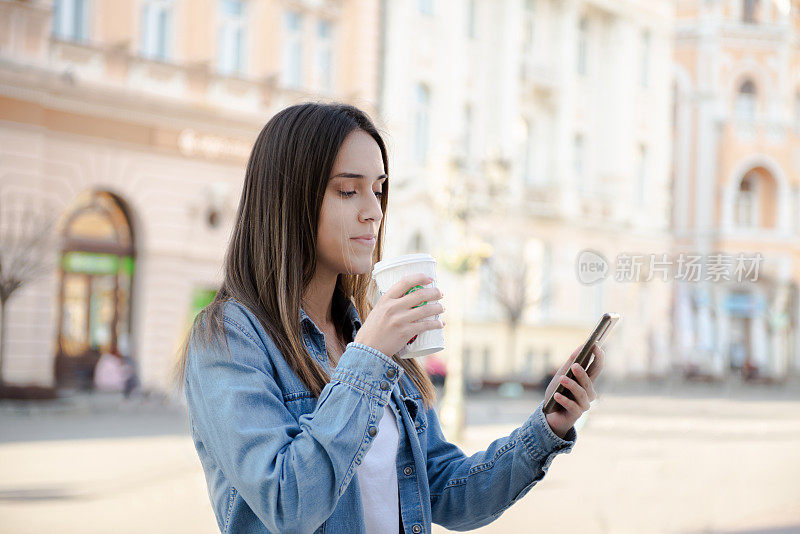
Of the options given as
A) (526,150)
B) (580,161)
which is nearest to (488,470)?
(526,150)

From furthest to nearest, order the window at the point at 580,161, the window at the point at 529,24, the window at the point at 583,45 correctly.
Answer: the window at the point at 583,45
the window at the point at 580,161
the window at the point at 529,24

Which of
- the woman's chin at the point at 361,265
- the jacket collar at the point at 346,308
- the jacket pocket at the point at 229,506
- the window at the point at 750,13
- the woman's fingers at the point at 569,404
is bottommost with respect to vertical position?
the jacket pocket at the point at 229,506

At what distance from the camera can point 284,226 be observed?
1506 mm

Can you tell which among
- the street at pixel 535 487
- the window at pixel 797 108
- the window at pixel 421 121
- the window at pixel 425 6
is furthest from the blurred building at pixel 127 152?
the window at pixel 797 108

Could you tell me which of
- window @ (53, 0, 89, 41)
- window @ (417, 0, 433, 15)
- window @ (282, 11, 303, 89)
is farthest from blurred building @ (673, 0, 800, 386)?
window @ (53, 0, 89, 41)

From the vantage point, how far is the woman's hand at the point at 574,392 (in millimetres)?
1596

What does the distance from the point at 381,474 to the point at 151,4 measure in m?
15.9

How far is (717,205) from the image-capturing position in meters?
32.5

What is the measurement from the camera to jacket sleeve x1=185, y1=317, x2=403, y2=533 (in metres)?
1.30

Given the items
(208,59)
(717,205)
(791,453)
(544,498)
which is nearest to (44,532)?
(544,498)

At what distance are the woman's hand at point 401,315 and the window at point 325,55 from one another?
1769cm

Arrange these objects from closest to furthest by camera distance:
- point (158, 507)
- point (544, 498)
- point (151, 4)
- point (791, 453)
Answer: point (158, 507) < point (544, 498) < point (791, 453) < point (151, 4)

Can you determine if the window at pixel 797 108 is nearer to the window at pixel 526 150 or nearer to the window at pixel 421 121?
the window at pixel 526 150

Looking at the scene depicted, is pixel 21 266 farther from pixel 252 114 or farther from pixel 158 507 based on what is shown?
pixel 158 507
